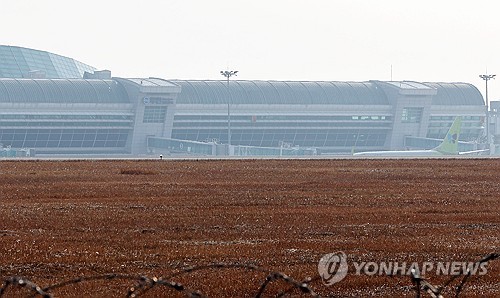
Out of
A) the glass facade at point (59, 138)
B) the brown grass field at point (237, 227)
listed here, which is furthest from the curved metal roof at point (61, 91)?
the brown grass field at point (237, 227)

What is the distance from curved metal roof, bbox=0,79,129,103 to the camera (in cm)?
18512

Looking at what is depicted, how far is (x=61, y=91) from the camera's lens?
188 meters

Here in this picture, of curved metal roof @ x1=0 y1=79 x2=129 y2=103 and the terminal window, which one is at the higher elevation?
curved metal roof @ x1=0 y1=79 x2=129 y2=103

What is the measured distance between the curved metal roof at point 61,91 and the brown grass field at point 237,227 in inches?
5074

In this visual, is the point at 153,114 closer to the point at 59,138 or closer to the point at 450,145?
the point at 59,138

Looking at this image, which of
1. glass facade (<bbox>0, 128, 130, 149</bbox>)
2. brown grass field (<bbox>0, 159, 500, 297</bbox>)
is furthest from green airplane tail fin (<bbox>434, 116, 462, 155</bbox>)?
brown grass field (<bbox>0, 159, 500, 297</bbox>)

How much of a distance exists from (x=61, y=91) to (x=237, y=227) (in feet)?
525

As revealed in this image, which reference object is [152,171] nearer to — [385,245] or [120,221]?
[120,221]

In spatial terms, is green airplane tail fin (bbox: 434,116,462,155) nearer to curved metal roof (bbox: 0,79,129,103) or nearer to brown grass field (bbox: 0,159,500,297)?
curved metal roof (bbox: 0,79,129,103)

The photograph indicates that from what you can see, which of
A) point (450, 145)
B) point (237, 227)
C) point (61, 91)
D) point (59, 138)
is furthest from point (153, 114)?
point (237, 227)

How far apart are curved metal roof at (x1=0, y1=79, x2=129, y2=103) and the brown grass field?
423 feet

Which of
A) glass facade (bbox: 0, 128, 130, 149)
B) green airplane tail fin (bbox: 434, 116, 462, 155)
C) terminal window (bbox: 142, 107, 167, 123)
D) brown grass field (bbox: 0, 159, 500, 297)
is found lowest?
glass facade (bbox: 0, 128, 130, 149)

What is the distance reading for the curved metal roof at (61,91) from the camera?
607ft

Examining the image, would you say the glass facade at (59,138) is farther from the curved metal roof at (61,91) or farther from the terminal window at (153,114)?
the terminal window at (153,114)
